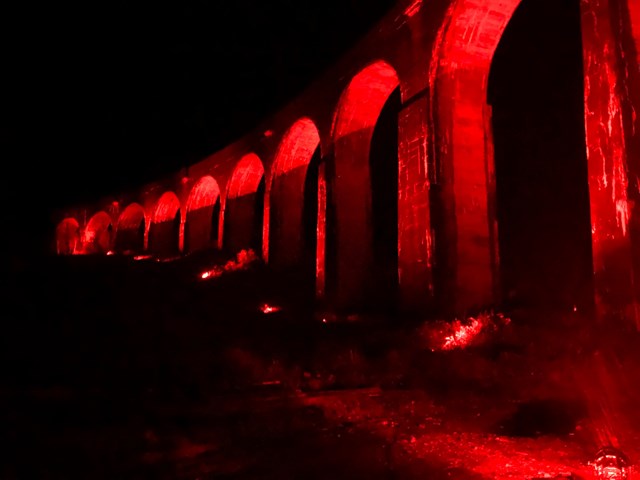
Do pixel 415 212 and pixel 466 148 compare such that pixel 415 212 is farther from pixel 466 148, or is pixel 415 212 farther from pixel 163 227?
pixel 163 227

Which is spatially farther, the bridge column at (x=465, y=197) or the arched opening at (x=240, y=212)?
the arched opening at (x=240, y=212)

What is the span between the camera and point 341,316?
1154 centimetres

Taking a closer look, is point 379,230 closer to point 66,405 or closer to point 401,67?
point 401,67

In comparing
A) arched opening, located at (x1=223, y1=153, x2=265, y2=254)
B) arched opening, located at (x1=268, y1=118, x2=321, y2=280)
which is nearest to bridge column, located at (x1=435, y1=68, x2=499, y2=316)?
arched opening, located at (x1=268, y1=118, x2=321, y2=280)

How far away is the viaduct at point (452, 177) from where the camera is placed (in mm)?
6117

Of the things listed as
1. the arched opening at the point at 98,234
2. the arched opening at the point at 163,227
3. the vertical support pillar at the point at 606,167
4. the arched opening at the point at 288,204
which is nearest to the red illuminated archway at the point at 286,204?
the arched opening at the point at 288,204

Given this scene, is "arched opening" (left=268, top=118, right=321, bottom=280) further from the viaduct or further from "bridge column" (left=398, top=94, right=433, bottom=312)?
"bridge column" (left=398, top=94, right=433, bottom=312)

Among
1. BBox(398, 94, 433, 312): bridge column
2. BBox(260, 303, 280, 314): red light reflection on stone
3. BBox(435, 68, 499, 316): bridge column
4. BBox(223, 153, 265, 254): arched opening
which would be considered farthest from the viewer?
BBox(223, 153, 265, 254): arched opening

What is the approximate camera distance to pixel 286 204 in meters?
16.9

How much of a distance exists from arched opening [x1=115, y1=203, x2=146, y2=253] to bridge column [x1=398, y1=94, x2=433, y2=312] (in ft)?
71.4

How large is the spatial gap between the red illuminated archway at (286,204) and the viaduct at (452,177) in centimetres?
4

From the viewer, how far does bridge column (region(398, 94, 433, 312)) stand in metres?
9.18

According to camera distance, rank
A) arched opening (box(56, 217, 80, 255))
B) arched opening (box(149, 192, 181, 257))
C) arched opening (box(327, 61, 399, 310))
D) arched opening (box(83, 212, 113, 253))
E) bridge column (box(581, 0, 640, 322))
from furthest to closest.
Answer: arched opening (box(56, 217, 80, 255)) < arched opening (box(83, 212, 113, 253)) < arched opening (box(149, 192, 181, 257)) < arched opening (box(327, 61, 399, 310)) < bridge column (box(581, 0, 640, 322))

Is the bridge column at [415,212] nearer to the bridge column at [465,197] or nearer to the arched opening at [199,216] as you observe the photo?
the bridge column at [465,197]
